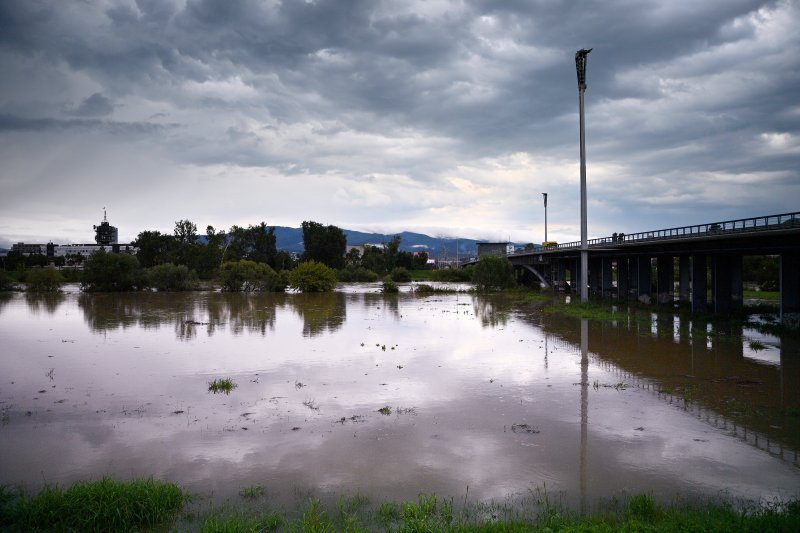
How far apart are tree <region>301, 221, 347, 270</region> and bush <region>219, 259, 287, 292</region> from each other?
47.7 metres

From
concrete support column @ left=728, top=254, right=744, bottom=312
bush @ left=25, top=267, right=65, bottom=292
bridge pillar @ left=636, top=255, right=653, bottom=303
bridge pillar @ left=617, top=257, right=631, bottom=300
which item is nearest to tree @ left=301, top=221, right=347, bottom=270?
bush @ left=25, top=267, right=65, bottom=292

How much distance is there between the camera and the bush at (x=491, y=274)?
8200cm

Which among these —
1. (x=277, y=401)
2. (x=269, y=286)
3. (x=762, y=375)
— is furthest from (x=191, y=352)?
(x=269, y=286)

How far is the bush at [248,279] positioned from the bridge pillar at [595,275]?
47.4 m

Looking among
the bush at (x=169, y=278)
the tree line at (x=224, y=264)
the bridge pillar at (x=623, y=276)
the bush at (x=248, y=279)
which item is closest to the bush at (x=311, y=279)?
the tree line at (x=224, y=264)

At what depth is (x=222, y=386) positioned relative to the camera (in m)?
17.9

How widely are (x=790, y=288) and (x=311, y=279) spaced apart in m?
61.7

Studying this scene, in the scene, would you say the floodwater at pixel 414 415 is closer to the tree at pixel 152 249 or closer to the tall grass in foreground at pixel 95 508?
the tall grass in foreground at pixel 95 508

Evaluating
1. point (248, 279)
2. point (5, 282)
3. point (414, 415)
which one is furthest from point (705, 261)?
point (5, 282)

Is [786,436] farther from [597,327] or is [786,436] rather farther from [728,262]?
[728,262]

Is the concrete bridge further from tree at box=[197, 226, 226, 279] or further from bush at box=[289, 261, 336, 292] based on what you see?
tree at box=[197, 226, 226, 279]

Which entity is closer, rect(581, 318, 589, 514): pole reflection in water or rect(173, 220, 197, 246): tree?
rect(581, 318, 589, 514): pole reflection in water

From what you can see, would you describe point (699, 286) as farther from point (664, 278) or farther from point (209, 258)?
point (209, 258)

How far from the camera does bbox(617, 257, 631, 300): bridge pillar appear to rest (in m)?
62.2
